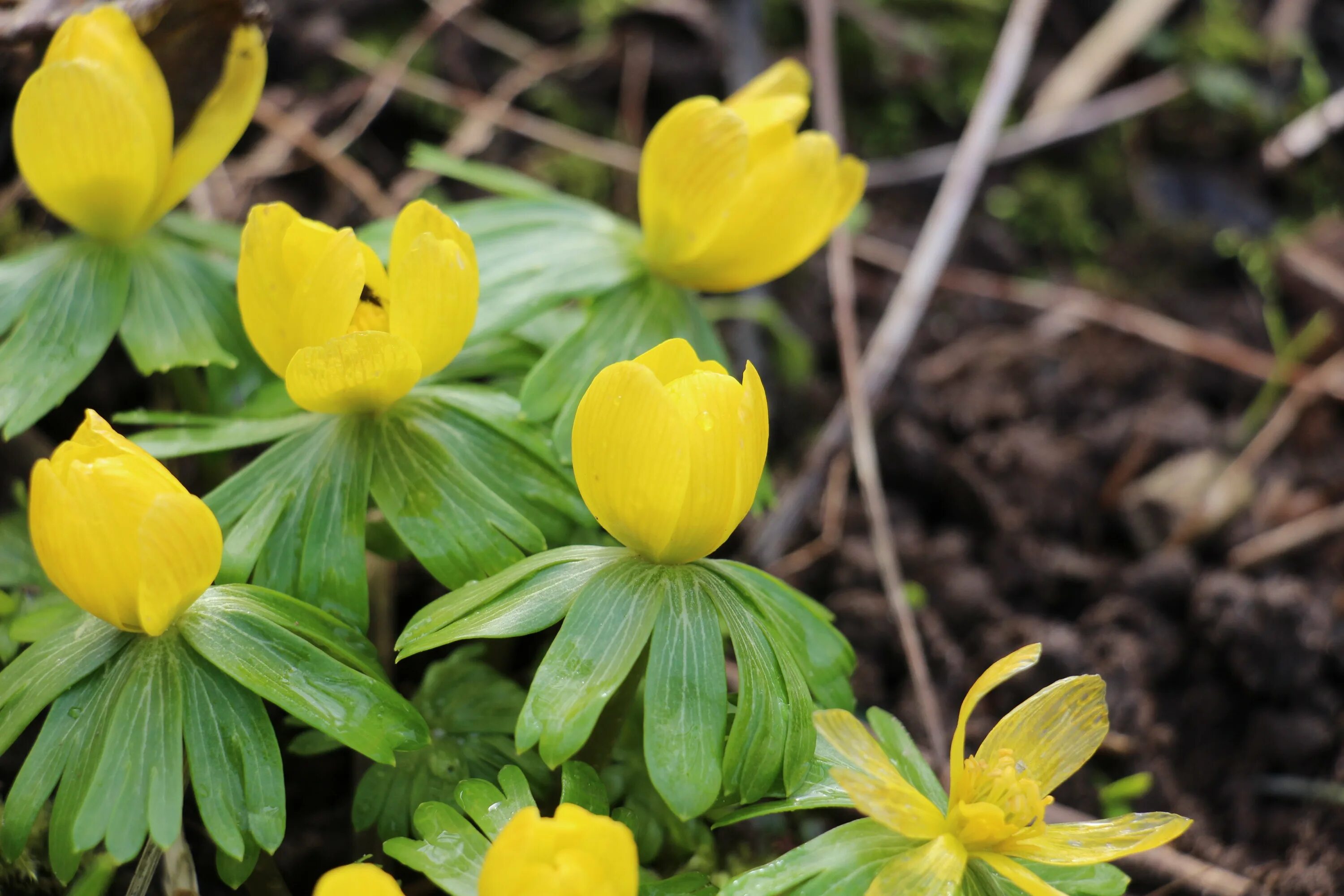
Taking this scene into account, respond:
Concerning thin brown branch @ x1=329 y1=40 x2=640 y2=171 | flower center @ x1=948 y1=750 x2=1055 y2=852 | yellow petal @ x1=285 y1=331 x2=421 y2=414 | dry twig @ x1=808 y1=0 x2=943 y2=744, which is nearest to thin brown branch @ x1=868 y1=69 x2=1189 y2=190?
dry twig @ x1=808 y1=0 x2=943 y2=744

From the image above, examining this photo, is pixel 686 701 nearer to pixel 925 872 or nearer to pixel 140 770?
pixel 925 872

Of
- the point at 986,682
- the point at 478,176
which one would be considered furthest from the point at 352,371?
the point at 986,682

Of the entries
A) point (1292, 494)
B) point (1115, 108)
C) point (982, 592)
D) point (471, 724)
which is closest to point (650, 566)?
point (471, 724)

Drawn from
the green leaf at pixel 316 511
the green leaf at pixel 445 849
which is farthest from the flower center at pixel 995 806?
the green leaf at pixel 316 511

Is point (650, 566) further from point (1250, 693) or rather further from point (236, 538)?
point (1250, 693)

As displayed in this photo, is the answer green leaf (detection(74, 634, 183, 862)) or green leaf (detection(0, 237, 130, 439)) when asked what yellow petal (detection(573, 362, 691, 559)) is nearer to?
green leaf (detection(74, 634, 183, 862))
